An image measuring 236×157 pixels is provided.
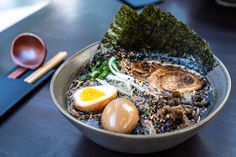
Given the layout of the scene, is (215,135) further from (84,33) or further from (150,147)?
(84,33)

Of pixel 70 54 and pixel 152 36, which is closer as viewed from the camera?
pixel 152 36

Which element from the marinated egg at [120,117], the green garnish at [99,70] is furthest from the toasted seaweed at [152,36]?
the marinated egg at [120,117]

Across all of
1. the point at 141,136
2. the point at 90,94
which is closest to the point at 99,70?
the point at 90,94

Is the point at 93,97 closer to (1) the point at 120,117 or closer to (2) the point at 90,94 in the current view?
(2) the point at 90,94

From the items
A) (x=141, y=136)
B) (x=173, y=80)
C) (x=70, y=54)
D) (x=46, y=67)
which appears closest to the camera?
(x=141, y=136)

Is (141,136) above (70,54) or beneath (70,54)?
above

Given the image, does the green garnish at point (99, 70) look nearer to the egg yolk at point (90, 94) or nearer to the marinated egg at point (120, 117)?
the egg yolk at point (90, 94)


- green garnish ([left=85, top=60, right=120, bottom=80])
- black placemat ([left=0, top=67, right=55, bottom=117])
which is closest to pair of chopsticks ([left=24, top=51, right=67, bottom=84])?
black placemat ([left=0, top=67, right=55, bottom=117])

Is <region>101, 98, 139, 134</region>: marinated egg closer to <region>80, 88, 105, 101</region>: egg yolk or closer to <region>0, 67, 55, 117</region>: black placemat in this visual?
<region>80, 88, 105, 101</region>: egg yolk
